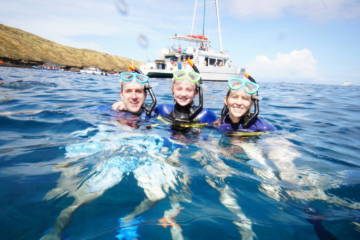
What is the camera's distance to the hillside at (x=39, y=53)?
40875mm

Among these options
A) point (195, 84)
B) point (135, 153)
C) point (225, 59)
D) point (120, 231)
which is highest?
point (225, 59)

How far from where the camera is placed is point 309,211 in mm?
1855

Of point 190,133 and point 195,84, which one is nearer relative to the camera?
point 190,133

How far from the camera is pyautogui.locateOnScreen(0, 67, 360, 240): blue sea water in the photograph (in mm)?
1571

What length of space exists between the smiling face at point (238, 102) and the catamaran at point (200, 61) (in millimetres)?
21785

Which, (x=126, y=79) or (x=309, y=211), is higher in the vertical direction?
(x=126, y=79)

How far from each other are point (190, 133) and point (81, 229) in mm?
2647

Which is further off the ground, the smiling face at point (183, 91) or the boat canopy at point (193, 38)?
the boat canopy at point (193, 38)

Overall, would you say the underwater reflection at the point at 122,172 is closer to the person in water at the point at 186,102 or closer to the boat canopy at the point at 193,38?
the person in water at the point at 186,102

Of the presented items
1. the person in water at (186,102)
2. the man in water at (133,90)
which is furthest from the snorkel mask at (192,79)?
the man in water at (133,90)

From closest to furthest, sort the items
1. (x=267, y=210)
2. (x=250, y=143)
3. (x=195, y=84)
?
(x=267, y=210) < (x=250, y=143) < (x=195, y=84)

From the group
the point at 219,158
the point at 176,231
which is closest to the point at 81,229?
the point at 176,231

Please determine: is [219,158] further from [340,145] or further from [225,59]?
[225,59]

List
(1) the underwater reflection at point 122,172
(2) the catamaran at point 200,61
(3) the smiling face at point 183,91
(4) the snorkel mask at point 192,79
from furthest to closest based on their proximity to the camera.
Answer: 1. (2) the catamaran at point 200,61
2. (4) the snorkel mask at point 192,79
3. (3) the smiling face at point 183,91
4. (1) the underwater reflection at point 122,172
